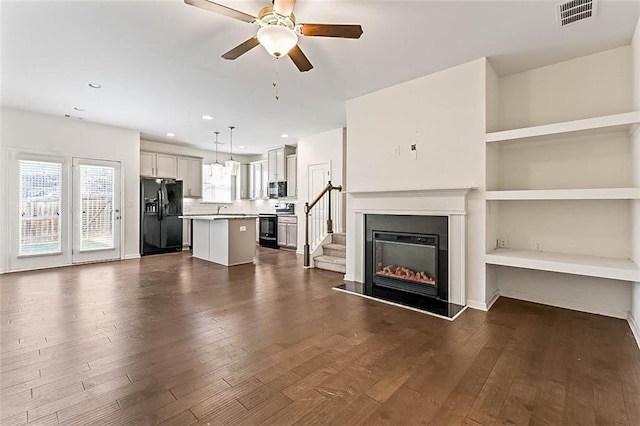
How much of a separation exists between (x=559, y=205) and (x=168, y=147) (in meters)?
8.67

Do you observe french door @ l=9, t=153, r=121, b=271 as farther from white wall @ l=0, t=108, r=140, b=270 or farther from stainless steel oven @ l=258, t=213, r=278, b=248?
stainless steel oven @ l=258, t=213, r=278, b=248

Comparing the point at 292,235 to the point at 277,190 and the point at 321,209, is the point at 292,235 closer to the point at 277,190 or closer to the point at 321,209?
the point at 277,190

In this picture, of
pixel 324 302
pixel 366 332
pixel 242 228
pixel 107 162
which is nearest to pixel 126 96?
pixel 107 162

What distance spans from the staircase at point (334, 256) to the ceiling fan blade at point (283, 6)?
388cm

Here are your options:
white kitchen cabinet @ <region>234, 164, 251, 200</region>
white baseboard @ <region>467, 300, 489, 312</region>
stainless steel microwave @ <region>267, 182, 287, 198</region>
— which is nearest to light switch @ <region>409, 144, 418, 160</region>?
white baseboard @ <region>467, 300, 489, 312</region>

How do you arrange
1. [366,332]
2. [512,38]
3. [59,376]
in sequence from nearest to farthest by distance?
[59,376] < [366,332] < [512,38]

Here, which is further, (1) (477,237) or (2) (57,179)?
(2) (57,179)

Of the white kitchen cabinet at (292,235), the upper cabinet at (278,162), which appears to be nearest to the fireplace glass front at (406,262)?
the white kitchen cabinet at (292,235)

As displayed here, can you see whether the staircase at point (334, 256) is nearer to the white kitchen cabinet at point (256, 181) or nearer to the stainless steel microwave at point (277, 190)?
the stainless steel microwave at point (277, 190)

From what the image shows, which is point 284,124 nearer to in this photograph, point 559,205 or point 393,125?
point 393,125

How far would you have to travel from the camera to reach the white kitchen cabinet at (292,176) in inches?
317

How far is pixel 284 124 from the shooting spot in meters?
6.25

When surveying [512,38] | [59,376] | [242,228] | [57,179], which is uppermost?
[512,38]

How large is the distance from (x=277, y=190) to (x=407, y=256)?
513 centimetres
